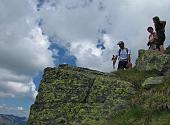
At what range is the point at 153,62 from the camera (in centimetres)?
2028

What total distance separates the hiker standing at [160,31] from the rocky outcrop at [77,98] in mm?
6241

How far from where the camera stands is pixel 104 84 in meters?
17.1

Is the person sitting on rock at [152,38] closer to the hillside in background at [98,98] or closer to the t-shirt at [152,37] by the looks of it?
the t-shirt at [152,37]

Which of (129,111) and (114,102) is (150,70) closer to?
(114,102)

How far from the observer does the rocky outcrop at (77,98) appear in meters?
15.6

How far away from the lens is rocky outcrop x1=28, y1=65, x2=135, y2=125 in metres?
15.6

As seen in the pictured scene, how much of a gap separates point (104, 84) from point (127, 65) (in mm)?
9093

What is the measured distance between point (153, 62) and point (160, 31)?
3823mm

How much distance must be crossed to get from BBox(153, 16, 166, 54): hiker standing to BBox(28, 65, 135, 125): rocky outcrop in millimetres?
6241

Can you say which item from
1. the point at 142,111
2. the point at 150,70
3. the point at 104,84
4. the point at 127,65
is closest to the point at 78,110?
the point at 104,84

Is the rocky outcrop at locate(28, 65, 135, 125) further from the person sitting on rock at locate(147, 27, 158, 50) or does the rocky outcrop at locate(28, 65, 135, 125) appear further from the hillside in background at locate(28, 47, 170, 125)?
the person sitting on rock at locate(147, 27, 158, 50)

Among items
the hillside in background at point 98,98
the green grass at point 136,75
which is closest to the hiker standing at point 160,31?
the green grass at point 136,75

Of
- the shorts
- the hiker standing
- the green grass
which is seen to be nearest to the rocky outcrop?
the green grass

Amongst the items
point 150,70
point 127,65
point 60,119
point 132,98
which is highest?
point 127,65
